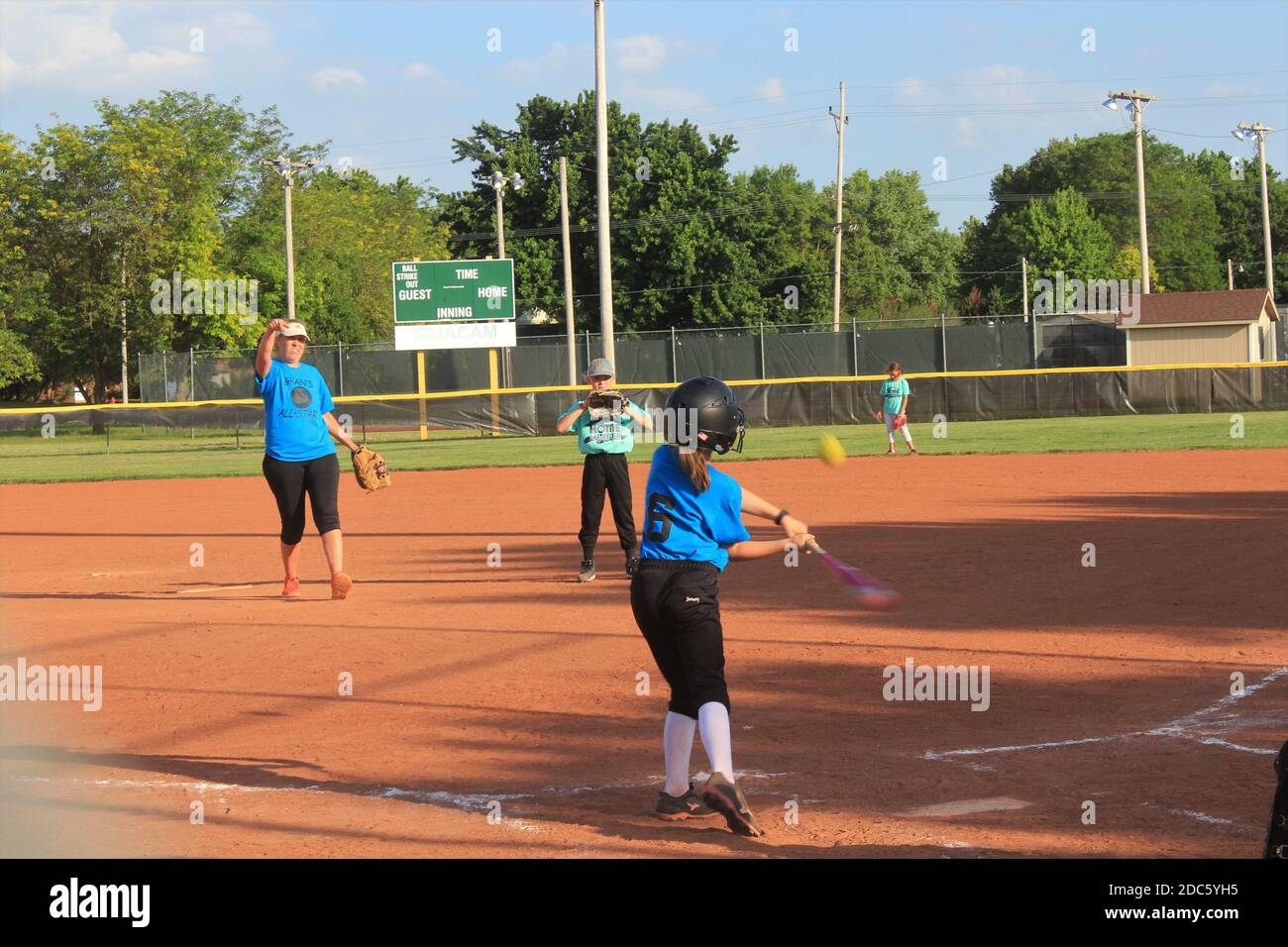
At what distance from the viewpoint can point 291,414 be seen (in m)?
10.4

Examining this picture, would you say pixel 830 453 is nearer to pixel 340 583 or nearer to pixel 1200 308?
pixel 340 583

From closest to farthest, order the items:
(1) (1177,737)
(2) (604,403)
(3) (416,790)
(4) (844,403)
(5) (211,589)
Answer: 1. (3) (416,790)
2. (1) (1177,737)
3. (2) (604,403)
4. (5) (211,589)
5. (4) (844,403)

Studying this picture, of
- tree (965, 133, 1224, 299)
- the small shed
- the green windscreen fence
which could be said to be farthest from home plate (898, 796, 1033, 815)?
tree (965, 133, 1224, 299)

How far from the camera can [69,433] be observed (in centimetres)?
4038

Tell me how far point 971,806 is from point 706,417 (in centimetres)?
177

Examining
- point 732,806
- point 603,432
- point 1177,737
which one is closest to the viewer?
point 732,806

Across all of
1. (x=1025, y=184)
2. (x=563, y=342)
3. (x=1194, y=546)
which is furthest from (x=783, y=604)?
(x=1025, y=184)

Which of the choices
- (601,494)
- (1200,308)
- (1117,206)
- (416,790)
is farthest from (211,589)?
(1117,206)

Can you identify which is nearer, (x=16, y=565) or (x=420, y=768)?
(x=420, y=768)

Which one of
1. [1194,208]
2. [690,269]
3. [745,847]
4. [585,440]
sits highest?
[1194,208]

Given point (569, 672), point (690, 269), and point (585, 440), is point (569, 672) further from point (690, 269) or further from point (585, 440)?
point (690, 269)

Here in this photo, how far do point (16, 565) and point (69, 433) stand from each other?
93.5 feet

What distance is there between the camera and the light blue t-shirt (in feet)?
34.2

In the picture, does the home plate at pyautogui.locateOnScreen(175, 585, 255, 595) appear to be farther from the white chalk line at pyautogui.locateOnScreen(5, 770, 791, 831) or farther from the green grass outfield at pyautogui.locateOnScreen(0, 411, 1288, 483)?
the green grass outfield at pyautogui.locateOnScreen(0, 411, 1288, 483)
